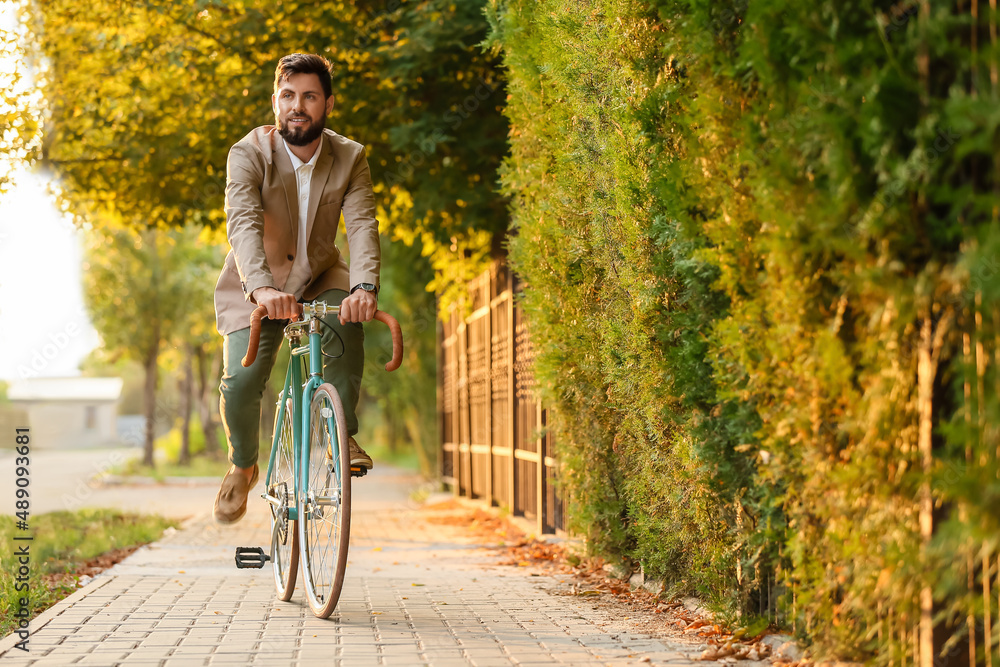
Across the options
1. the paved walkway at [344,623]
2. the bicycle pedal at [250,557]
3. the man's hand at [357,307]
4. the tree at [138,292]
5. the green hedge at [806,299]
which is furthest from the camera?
the tree at [138,292]

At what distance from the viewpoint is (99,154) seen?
11867mm

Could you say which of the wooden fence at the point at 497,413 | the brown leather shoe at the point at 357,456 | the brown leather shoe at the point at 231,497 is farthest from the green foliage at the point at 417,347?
the brown leather shoe at the point at 357,456

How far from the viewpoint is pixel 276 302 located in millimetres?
4469

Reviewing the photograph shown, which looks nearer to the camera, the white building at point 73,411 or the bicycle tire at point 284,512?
the bicycle tire at point 284,512

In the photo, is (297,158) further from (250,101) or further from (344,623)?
(250,101)

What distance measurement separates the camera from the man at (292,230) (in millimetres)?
4906

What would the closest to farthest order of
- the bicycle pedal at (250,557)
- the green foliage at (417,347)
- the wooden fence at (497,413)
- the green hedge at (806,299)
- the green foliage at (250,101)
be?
the green hedge at (806,299)
the bicycle pedal at (250,557)
the wooden fence at (497,413)
the green foliage at (250,101)
the green foliage at (417,347)

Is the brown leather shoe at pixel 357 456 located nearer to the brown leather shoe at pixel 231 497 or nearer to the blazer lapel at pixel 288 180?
the brown leather shoe at pixel 231 497

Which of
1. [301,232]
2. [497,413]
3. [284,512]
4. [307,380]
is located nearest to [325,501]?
Result: [284,512]

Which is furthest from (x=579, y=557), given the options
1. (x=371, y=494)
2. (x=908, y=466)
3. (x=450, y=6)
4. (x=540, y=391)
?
(x=371, y=494)

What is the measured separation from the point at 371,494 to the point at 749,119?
47.0 feet

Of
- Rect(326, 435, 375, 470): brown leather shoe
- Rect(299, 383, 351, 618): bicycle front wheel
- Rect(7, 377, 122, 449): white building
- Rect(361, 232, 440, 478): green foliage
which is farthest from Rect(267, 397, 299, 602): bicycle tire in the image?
Rect(7, 377, 122, 449): white building

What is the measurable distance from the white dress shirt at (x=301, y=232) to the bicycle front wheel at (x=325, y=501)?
0.64m

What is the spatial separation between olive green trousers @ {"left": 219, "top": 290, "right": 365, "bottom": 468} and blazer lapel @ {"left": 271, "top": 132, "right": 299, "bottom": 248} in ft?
1.26
